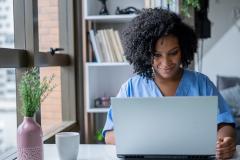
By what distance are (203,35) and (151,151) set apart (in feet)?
7.40

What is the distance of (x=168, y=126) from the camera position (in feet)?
3.84

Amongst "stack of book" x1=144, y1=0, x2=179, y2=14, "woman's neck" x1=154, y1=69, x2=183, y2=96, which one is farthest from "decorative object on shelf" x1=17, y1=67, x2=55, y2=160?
"stack of book" x1=144, y1=0, x2=179, y2=14

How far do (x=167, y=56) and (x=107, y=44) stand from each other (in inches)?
44.9

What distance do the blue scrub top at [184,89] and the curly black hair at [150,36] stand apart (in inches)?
2.2

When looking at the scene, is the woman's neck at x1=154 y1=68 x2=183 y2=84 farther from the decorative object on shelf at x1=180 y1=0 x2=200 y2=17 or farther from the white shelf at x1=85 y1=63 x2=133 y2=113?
the decorative object on shelf at x1=180 y1=0 x2=200 y2=17

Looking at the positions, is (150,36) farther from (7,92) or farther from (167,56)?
(7,92)

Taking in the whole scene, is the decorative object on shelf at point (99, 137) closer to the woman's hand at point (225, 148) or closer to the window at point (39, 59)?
the window at point (39, 59)

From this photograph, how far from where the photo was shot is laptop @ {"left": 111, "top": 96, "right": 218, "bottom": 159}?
3.76 ft

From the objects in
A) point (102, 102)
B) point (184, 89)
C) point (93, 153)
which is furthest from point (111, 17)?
point (93, 153)

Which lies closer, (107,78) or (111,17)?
(111,17)

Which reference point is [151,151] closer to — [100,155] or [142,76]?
[100,155]

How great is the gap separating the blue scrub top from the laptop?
1.53ft

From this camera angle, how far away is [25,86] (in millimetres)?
1227

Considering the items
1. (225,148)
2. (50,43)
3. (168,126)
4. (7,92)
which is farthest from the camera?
(50,43)
